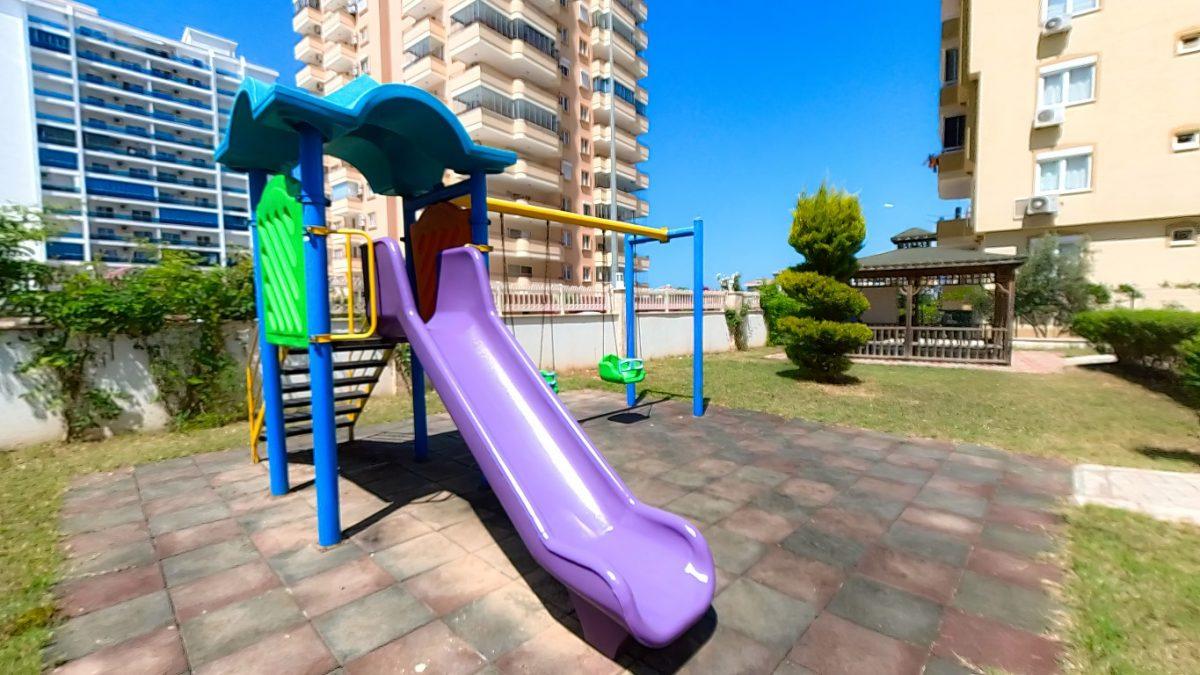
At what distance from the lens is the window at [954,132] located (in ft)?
74.9

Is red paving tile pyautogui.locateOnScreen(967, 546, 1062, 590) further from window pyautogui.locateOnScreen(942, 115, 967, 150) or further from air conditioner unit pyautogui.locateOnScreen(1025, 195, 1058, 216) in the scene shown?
window pyautogui.locateOnScreen(942, 115, 967, 150)

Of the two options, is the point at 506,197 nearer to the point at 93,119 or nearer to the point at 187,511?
the point at 187,511

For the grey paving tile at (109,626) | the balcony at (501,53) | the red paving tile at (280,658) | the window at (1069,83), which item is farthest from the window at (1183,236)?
the balcony at (501,53)

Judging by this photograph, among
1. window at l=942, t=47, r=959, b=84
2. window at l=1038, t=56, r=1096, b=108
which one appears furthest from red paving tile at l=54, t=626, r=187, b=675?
window at l=942, t=47, r=959, b=84

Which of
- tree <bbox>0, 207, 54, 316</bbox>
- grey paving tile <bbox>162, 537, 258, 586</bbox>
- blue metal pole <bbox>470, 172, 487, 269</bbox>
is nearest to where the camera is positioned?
grey paving tile <bbox>162, 537, 258, 586</bbox>

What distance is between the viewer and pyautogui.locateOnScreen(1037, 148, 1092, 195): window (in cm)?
1741

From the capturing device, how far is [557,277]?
32594mm

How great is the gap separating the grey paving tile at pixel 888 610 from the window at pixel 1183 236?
23004mm

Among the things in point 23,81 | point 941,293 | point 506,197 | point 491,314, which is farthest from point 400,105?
point 23,81

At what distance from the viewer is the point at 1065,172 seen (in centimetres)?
1780

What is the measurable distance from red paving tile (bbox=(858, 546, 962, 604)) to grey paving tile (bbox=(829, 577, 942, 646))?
0.28ft

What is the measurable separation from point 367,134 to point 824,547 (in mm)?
4712

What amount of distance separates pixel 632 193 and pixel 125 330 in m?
37.8

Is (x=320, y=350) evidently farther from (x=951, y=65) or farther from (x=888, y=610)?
(x=951, y=65)
